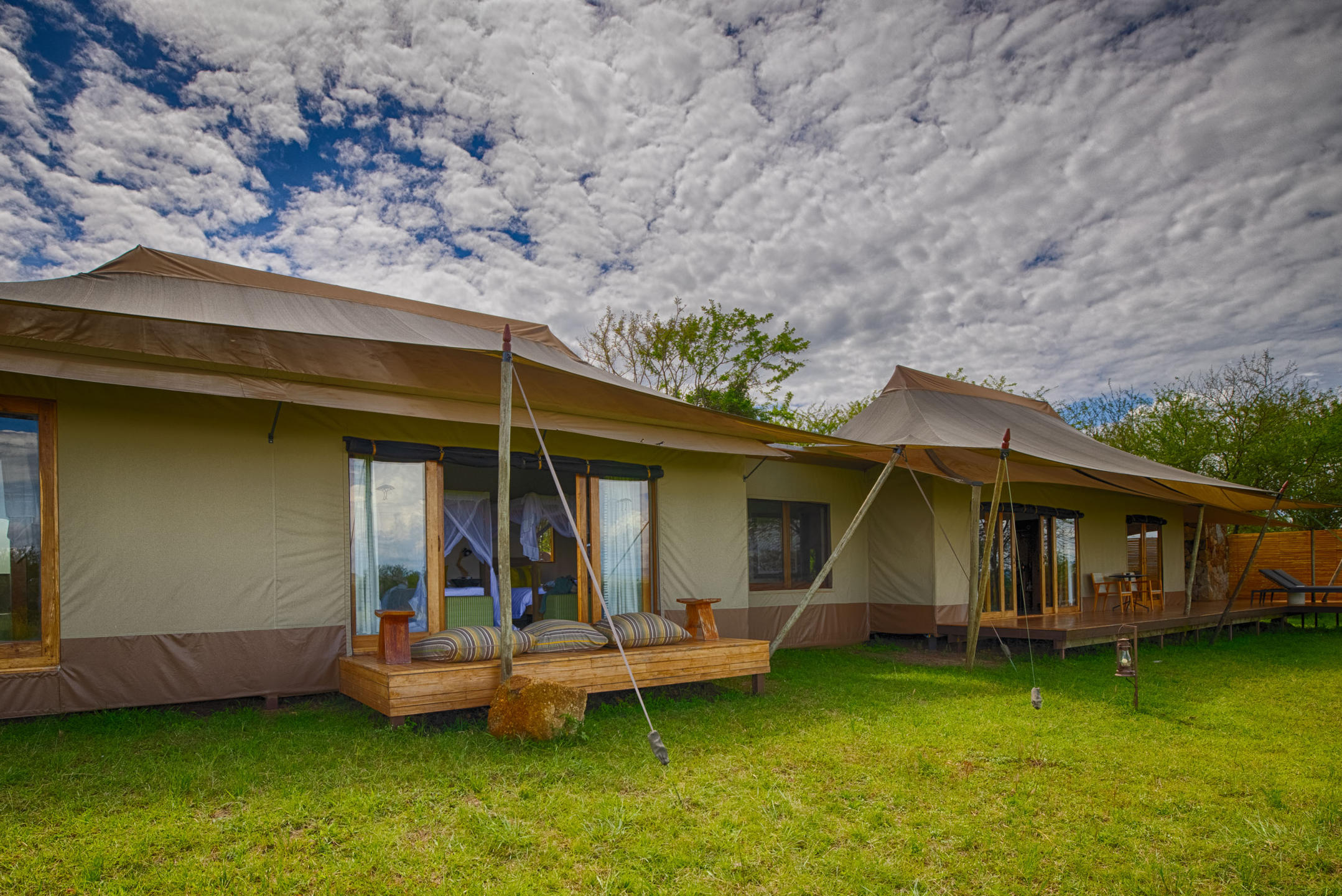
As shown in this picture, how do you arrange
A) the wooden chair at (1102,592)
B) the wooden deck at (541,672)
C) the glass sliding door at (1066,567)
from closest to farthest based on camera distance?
1. the wooden deck at (541,672)
2. the glass sliding door at (1066,567)
3. the wooden chair at (1102,592)

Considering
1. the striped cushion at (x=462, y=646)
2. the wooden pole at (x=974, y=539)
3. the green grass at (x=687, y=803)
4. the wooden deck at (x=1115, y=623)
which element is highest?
the wooden pole at (x=974, y=539)

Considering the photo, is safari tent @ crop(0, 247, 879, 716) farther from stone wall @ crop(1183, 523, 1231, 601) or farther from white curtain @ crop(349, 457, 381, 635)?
stone wall @ crop(1183, 523, 1231, 601)

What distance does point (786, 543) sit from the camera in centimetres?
898

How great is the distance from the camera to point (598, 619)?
6523 mm

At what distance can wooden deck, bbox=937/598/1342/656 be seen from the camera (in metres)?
8.24

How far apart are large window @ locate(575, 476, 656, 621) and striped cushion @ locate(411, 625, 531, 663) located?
65.0 inches

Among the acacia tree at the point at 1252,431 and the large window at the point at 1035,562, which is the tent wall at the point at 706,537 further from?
the acacia tree at the point at 1252,431

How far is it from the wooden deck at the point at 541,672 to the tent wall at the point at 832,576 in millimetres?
2534

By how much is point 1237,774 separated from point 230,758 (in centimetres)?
497

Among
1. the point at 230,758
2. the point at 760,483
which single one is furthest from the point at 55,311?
the point at 760,483

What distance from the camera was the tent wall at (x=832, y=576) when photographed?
854 centimetres

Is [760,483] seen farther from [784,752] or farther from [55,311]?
[55,311]

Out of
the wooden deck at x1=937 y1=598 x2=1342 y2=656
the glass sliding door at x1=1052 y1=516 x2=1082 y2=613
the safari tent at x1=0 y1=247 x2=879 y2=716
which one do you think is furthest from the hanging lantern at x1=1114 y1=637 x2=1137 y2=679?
the glass sliding door at x1=1052 y1=516 x2=1082 y2=613

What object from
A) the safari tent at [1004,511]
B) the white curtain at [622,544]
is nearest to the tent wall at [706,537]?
the white curtain at [622,544]
